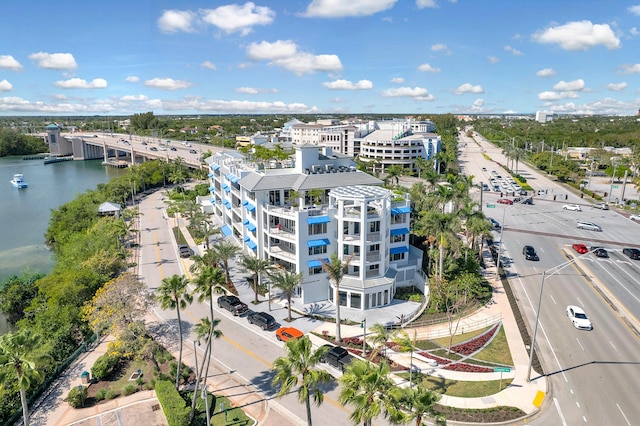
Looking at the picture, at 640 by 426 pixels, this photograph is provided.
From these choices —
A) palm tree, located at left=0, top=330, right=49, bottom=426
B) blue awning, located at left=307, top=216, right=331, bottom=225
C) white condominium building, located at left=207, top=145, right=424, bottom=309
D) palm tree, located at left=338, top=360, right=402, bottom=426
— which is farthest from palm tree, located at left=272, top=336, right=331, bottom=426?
blue awning, located at left=307, top=216, right=331, bottom=225

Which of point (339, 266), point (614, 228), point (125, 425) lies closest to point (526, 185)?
point (614, 228)

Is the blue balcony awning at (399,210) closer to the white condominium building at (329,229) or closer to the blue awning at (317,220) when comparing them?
the white condominium building at (329,229)

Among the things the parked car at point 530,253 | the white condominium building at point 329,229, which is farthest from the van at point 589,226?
the white condominium building at point 329,229

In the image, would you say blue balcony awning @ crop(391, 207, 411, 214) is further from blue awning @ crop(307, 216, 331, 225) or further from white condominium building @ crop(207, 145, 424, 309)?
blue awning @ crop(307, 216, 331, 225)

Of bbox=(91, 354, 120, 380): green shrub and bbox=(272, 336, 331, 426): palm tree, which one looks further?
bbox=(91, 354, 120, 380): green shrub

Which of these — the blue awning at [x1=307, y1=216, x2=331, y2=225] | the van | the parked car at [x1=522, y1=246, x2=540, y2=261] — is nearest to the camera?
the blue awning at [x1=307, y1=216, x2=331, y2=225]

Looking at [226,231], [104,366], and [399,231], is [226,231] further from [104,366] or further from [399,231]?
[104,366]

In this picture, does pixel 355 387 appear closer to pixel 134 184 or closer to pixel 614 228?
pixel 614 228
